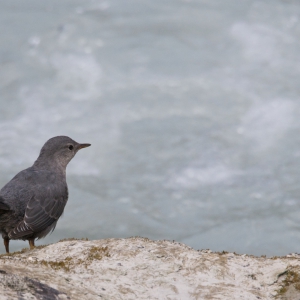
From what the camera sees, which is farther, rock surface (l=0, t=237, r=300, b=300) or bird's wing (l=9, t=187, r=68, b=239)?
bird's wing (l=9, t=187, r=68, b=239)

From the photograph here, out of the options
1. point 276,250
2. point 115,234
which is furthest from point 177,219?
point 276,250

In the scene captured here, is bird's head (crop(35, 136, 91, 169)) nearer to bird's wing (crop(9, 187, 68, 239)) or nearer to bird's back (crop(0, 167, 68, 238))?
bird's back (crop(0, 167, 68, 238))

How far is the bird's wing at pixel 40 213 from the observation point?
8750 millimetres

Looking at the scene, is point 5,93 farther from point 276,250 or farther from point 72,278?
point 72,278

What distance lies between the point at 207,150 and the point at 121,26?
773 cm

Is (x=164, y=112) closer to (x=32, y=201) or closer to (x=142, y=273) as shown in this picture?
(x=32, y=201)

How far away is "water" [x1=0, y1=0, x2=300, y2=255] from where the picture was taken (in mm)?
21156

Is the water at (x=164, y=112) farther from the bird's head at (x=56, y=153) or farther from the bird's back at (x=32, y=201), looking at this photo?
the bird's back at (x=32, y=201)

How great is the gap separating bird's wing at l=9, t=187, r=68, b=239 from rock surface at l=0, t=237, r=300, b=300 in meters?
1.88

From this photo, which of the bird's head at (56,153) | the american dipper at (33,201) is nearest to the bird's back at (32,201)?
the american dipper at (33,201)

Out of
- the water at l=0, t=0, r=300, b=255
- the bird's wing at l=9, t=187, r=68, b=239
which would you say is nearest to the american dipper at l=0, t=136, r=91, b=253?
the bird's wing at l=9, t=187, r=68, b=239

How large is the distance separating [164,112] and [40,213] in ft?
50.5

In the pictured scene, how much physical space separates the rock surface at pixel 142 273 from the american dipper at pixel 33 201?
198 centimetres

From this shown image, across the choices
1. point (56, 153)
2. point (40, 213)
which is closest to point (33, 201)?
point (40, 213)
